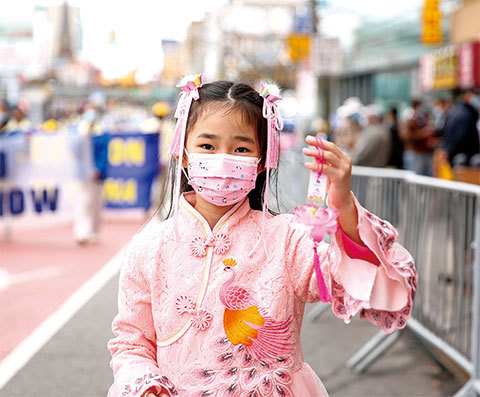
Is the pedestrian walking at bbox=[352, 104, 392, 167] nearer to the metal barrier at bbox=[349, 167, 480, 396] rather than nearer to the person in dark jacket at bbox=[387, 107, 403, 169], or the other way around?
the person in dark jacket at bbox=[387, 107, 403, 169]

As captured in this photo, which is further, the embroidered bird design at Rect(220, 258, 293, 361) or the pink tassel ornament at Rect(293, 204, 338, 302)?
the embroidered bird design at Rect(220, 258, 293, 361)

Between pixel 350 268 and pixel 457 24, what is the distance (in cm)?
2312

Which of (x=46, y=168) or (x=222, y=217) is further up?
(x=222, y=217)

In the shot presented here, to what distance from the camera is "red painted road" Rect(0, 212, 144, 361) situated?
23.2 ft

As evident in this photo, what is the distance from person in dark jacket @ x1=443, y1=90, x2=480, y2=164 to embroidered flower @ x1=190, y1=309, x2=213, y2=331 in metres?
11.0

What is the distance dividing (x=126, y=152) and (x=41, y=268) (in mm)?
3911

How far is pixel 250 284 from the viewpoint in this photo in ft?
7.81

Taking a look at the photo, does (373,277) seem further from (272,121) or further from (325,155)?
(272,121)

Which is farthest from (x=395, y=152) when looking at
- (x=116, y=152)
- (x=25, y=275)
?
(x=25, y=275)

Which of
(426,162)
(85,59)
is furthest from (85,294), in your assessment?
(85,59)

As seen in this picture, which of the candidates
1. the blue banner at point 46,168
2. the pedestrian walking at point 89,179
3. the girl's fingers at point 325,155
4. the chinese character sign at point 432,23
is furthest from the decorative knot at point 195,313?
the chinese character sign at point 432,23

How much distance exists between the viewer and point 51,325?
6.86 m

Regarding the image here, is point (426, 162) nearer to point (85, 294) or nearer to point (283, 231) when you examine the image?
point (85, 294)

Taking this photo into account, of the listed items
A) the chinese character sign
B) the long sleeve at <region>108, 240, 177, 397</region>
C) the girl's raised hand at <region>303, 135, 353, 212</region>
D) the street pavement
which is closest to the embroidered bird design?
the long sleeve at <region>108, 240, 177, 397</region>
